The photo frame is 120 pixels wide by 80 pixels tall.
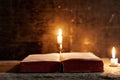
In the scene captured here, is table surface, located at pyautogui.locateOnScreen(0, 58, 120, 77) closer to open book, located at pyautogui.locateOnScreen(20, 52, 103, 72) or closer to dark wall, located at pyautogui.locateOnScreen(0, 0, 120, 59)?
open book, located at pyautogui.locateOnScreen(20, 52, 103, 72)

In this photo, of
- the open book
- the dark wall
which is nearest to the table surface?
the open book

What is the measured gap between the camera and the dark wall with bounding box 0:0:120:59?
271 centimetres

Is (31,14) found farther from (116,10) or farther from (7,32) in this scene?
(116,10)

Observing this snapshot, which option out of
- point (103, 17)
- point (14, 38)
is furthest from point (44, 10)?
point (103, 17)

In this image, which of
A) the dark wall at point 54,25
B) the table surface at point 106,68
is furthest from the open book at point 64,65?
the dark wall at point 54,25

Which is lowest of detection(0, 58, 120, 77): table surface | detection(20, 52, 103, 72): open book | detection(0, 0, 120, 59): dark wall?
detection(0, 58, 120, 77): table surface

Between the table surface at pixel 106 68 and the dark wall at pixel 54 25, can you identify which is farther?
the dark wall at pixel 54 25

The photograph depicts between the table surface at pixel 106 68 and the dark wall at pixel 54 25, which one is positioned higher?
the dark wall at pixel 54 25

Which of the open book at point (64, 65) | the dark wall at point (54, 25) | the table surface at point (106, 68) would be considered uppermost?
the dark wall at point (54, 25)

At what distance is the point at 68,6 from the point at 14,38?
0.57 meters

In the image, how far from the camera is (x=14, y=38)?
107 inches

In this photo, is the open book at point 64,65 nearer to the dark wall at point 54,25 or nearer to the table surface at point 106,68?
the table surface at point 106,68

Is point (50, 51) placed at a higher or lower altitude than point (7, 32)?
lower

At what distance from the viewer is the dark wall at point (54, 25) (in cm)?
271
